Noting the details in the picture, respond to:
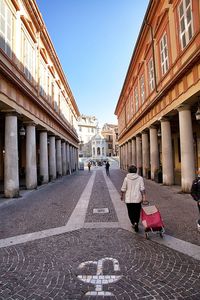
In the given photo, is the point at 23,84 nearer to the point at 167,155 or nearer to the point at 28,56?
the point at 28,56

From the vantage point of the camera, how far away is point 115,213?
25.2 feet

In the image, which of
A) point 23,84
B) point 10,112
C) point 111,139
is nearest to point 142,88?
point 23,84

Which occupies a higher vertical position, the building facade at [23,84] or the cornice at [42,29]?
the cornice at [42,29]

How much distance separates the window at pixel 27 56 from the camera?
13.2 metres

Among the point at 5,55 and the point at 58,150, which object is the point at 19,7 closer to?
the point at 5,55

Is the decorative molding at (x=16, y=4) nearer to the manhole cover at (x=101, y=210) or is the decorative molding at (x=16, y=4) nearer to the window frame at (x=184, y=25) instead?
the window frame at (x=184, y=25)

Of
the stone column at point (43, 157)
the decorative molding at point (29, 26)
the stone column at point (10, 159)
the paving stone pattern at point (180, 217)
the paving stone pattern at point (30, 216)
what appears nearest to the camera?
the paving stone pattern at point (180, 217)

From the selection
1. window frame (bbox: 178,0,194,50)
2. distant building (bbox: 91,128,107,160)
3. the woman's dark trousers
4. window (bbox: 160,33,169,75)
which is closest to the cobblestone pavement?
the woman's dark trousers

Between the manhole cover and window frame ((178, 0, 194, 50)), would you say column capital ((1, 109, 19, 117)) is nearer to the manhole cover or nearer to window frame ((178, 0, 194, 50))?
the manhole cover

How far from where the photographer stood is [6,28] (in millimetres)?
10875

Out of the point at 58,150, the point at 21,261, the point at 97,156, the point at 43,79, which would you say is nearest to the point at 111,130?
the point at 97,156

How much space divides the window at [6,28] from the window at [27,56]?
164 centimetres

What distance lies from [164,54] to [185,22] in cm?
315

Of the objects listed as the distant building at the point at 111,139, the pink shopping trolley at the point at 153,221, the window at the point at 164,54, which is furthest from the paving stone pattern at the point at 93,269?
the distant building at the point at 111,139
